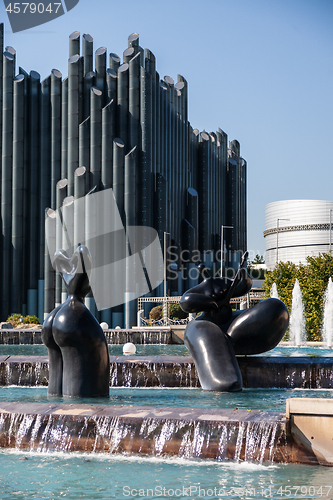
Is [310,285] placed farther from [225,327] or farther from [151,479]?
[151,479]

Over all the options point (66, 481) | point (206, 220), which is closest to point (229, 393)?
point (66, 481)

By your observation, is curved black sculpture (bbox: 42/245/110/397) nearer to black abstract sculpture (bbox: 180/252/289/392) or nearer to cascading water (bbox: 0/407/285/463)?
black abstract sculpture (bbox: 180/252/289/392)

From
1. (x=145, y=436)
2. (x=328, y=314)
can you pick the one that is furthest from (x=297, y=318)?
(x=145, y=436)

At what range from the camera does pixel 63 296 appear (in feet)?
145

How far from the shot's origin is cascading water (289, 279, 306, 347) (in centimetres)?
2804

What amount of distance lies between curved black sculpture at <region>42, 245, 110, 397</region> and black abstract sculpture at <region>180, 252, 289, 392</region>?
195 cm

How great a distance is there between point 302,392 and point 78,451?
5439 mm

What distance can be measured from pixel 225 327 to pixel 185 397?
212 centimetres

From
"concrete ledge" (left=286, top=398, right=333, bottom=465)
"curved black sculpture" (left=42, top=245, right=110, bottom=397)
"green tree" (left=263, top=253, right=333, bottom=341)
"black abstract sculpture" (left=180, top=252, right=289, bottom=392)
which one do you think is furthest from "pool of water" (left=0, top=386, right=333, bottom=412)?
A: "green tree" (left=263, top=253, right=333, bottom=341)

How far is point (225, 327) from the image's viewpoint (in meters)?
12.3

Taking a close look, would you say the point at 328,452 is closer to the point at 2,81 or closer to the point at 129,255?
the point at 129,255

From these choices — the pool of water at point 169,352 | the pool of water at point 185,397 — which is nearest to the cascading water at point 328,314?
the pool of water at point 169,352

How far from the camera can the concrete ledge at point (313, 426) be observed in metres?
6.64

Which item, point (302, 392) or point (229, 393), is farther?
point (302, 392)
